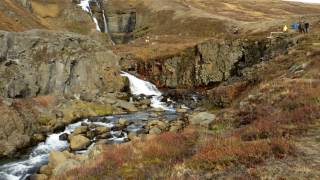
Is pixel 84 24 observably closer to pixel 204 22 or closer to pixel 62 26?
pixel 62 26

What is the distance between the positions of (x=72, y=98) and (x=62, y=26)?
2558 inches

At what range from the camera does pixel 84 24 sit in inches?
4471

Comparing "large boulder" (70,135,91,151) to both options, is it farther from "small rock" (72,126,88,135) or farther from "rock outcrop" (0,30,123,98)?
"rock outcrop" (0,30,123,98)

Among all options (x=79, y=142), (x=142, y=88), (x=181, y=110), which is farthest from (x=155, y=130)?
(x=142, y=88)

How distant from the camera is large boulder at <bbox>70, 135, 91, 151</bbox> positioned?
106 feet

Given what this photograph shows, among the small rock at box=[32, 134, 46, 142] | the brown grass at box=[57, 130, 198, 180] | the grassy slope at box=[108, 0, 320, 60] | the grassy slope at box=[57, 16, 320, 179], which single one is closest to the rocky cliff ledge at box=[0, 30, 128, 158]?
the small rock at box=[32, 134, 46, 142]

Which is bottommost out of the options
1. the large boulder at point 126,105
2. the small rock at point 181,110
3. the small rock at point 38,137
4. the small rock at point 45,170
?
the small rock at point 45,170

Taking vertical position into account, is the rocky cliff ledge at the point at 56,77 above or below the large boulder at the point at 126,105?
above

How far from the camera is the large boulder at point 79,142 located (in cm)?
Answer: 3219

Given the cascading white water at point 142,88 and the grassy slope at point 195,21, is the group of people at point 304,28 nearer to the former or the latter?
the grassy slope at point 195,21

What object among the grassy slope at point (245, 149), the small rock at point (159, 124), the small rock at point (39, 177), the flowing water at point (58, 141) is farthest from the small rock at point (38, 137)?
the grassy slope at point (245, 149)

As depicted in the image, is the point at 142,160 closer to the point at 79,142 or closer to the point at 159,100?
the point at 79,142

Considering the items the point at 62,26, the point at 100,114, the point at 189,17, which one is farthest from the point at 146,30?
the point at 100,114

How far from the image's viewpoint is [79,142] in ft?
107
